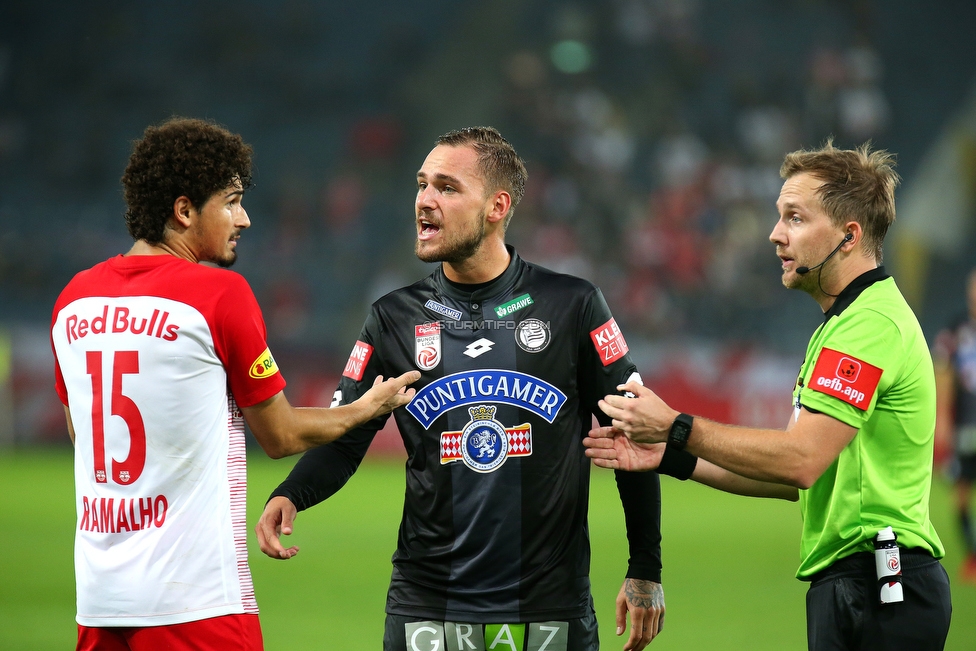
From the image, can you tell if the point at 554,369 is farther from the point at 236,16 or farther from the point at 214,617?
the point at 236,16

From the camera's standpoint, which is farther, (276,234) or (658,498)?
(276,234)

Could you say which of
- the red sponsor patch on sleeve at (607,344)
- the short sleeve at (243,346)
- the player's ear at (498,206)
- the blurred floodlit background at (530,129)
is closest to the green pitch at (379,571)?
the red sponsor patch on sleeve at (607,344)

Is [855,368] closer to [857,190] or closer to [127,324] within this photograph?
[857,190]

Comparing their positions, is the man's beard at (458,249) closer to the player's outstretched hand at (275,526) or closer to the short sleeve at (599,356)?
the short sleeve at (599,356)

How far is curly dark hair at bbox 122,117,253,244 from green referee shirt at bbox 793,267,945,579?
70.8 inches

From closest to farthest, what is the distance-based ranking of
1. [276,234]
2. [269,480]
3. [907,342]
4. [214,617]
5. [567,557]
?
[214,617]
[907,342]
[567,557]
[269,480]
[276,234]

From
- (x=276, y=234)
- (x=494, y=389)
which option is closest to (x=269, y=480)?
(x=276, y=234)

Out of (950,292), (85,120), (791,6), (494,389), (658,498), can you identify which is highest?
(791,6)

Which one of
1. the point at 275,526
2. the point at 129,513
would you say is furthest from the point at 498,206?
the point at 129,513

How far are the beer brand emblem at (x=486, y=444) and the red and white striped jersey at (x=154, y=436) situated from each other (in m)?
0.76

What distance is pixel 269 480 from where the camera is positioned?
1334 cm

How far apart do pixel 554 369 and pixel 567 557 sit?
58 cm

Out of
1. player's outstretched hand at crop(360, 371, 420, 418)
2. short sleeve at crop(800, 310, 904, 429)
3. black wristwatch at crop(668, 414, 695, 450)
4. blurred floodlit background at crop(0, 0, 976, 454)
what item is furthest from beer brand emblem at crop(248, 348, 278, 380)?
blurred floodlit background at crop(0, 0, 976, 454)

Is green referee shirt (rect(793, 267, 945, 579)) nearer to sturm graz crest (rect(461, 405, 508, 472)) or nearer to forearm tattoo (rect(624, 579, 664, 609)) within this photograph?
forearm tattoo (rect(624, 579, 664, 609))
